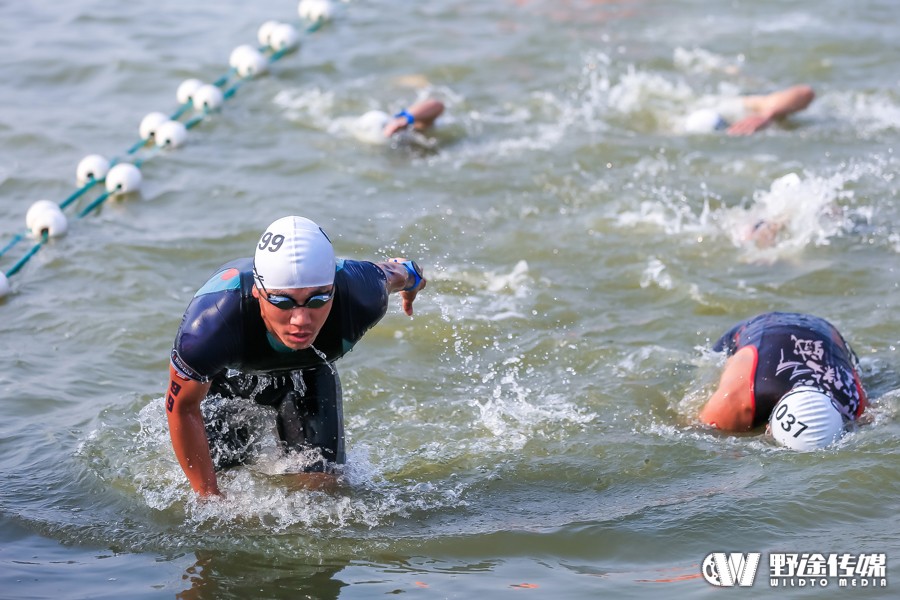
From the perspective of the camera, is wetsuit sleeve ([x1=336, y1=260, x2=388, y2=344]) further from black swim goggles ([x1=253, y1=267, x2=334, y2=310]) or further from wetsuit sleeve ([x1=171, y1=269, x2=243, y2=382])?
wetsuit sleeve ([x1=171, y1=269, x2=243, y2=382])

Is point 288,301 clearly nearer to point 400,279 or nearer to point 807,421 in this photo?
point 400,279

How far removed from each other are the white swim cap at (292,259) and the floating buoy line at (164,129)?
4.95 meters

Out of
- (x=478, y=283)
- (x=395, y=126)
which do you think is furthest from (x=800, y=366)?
(x=395, y=126)

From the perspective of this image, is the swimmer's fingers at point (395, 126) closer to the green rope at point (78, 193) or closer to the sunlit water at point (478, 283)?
the sunlit water at point (478, 283)

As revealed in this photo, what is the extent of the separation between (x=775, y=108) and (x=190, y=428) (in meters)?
9.00

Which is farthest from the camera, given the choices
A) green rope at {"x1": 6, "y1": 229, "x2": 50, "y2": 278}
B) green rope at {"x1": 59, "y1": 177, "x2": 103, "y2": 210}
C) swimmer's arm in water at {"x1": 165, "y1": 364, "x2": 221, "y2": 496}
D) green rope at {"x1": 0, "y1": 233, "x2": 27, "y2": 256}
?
green rope at {"x1": 59, "y1": 177, "x2": 103, "y2": 210}

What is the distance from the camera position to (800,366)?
6.43 metres

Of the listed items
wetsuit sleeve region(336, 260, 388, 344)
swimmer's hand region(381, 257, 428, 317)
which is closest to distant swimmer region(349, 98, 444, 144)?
swimmer's hand region(381, 257, 428, 317)

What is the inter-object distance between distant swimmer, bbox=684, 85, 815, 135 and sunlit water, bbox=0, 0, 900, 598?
19 centimetres

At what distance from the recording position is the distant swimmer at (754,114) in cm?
1200

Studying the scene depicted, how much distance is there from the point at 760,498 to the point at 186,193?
275 inches

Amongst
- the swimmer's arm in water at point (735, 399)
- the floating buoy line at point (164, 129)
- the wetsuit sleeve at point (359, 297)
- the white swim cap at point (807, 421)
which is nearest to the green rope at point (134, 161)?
the floating buoy line at point (164, 129)

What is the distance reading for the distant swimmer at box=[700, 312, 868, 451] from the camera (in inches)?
243

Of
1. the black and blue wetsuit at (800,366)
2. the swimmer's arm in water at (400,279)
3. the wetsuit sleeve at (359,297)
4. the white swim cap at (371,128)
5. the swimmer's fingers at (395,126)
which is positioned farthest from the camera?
the white swim cap at (371,128)
